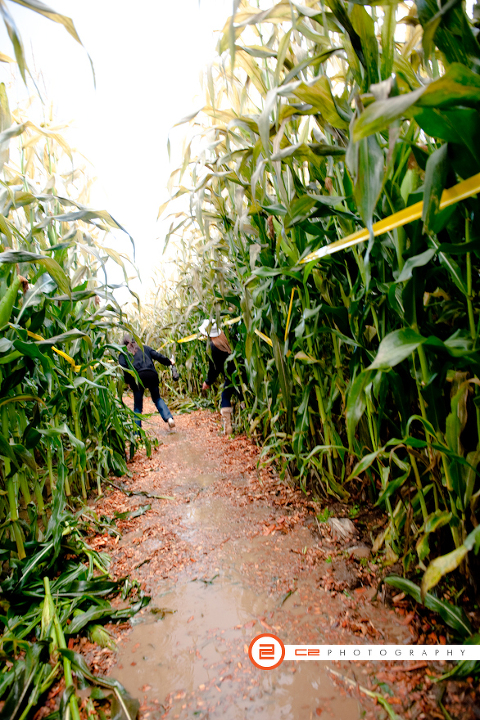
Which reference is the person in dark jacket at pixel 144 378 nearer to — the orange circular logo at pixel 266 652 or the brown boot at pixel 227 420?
the brown boot at pixel 227 420

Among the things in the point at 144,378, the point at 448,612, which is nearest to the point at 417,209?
the point at 448,612

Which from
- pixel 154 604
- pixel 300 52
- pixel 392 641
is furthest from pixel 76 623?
pixel 300 52

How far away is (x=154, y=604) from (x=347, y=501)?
86 cm

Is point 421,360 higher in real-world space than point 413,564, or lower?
higher

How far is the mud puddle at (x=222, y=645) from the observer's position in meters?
0.78

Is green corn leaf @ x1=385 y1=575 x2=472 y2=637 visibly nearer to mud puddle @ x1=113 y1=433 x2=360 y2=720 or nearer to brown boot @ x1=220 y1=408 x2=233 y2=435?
mud puddle @ x1=113 y1=433 x2=360 y2=720

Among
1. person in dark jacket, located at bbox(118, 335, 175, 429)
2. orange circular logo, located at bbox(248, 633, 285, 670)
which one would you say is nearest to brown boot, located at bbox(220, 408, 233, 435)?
person in dark jacket, located at bbox(118, 335, 175, 429)

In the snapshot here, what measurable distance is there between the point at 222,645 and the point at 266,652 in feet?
0.48

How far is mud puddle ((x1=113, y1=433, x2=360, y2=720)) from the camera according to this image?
2.56 ft

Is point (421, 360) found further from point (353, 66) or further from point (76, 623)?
point (76, 623)

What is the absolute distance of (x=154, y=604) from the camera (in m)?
1.16

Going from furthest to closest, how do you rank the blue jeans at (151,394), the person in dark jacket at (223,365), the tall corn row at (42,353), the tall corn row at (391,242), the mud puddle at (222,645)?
the blue jeans at (151,394), the person in dark jacket at (223,365), the tall corn row at (42,353), the mud puddle at (222,645), the tall corn row at (391,242)

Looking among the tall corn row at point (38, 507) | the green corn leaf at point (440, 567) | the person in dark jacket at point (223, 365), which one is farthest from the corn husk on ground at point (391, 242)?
the person in dark jacket at point (223, 365)

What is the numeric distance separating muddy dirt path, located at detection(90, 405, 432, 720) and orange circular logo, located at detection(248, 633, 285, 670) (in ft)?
0.05
